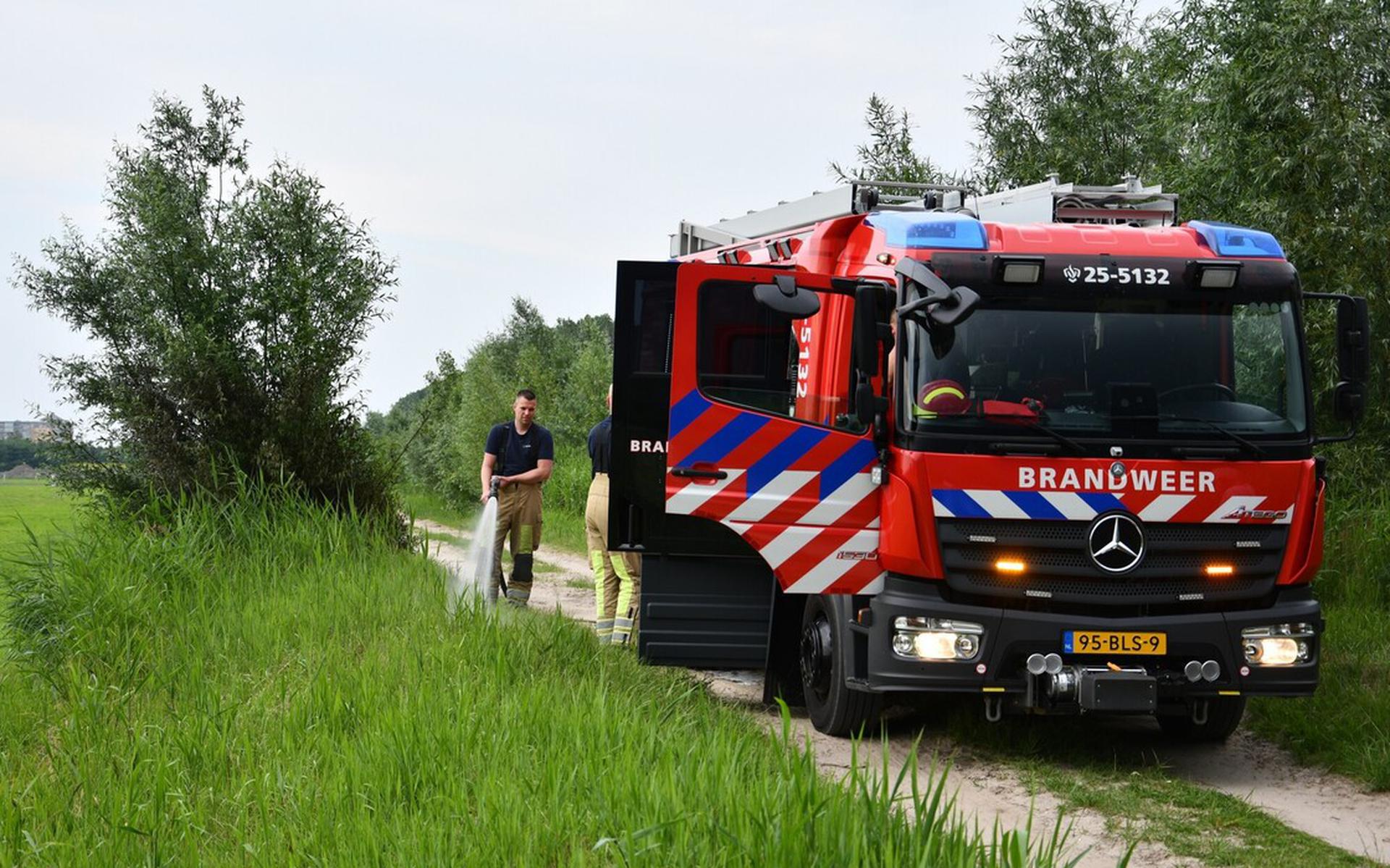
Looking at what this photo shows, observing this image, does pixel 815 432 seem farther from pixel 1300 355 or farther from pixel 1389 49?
pixel 1389 49

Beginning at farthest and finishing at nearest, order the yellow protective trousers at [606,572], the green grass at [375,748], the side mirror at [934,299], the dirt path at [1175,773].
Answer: the yellow protective trousers at [606,572], the side mirror at [934,299], the dirt path at [1175,773], the green grass at [375,748]

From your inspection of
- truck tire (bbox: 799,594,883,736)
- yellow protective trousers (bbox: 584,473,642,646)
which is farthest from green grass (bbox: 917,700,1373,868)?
yellow protective trousers (bbox: 584,473,642,646)

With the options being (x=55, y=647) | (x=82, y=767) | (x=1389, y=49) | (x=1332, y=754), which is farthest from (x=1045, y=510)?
(x=1389, y=49)

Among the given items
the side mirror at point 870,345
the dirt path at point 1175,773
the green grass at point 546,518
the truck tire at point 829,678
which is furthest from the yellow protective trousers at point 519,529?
the side mirror at point 870,345

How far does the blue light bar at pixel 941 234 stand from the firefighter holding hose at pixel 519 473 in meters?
5.68

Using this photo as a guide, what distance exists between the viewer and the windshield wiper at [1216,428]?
7.50 m

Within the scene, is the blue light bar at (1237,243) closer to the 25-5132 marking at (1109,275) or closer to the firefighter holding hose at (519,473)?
the 25-5132 marking at (1109,275)

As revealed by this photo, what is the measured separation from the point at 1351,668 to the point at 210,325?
10555 millimetres

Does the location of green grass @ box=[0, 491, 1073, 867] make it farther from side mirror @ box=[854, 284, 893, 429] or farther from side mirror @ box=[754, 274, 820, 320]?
side mirror @ box=[754, 274, 820, 320]

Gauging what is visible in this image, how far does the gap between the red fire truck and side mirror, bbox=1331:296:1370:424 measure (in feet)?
0.05

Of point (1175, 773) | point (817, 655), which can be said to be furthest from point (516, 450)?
point (1175, 773)

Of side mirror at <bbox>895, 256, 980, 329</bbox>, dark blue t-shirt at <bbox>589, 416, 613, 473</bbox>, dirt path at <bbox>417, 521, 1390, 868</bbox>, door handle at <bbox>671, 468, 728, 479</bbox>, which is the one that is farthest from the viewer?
dark blue t-shirt at <bbox>589, 416, 613, 473</bbox>

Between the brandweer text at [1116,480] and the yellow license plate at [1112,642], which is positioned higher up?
the brandweer text at [1116,480]

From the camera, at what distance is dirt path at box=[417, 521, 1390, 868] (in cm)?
638
